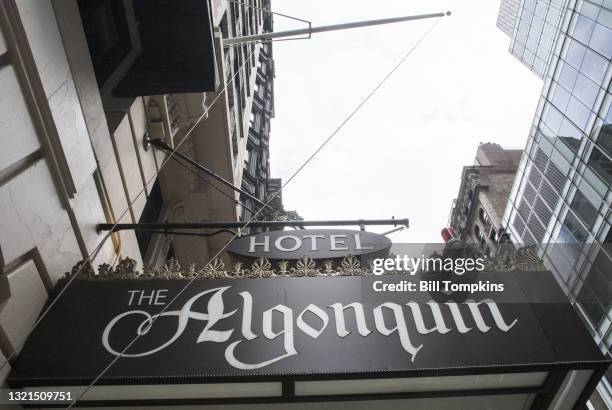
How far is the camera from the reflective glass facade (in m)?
27.9

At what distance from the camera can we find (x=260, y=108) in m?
31.4

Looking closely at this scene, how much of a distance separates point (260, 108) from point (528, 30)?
2151cm

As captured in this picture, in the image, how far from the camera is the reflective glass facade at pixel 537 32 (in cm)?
2786

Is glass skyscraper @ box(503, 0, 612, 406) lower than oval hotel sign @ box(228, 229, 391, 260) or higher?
higher

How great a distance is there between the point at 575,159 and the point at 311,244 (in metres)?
23.2

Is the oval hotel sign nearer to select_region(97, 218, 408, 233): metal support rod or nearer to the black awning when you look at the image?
select_region(97, 218, 408, 233): metal support rod

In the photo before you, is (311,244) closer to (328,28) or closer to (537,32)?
(328,28)

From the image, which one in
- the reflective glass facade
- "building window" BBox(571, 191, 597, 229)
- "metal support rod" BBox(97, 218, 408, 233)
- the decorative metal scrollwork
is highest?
the reflective glass facade

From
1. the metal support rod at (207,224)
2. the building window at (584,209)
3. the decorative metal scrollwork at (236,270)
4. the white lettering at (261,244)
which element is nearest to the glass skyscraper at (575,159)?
the building window at (584,209)

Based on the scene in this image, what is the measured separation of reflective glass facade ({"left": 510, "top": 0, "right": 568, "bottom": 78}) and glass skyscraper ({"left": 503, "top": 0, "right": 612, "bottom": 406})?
0.09 m

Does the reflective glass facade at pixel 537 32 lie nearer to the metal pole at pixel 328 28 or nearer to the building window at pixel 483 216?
the building window at pixel 483 216

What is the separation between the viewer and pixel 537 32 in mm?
31391

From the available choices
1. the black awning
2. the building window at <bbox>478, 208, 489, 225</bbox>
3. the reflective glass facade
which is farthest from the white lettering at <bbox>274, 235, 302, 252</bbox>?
the building window at <bbox>478, 208, 489, 225</bbox>

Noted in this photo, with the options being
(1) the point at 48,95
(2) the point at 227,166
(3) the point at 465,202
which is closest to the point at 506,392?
(1) the point at 48,95
